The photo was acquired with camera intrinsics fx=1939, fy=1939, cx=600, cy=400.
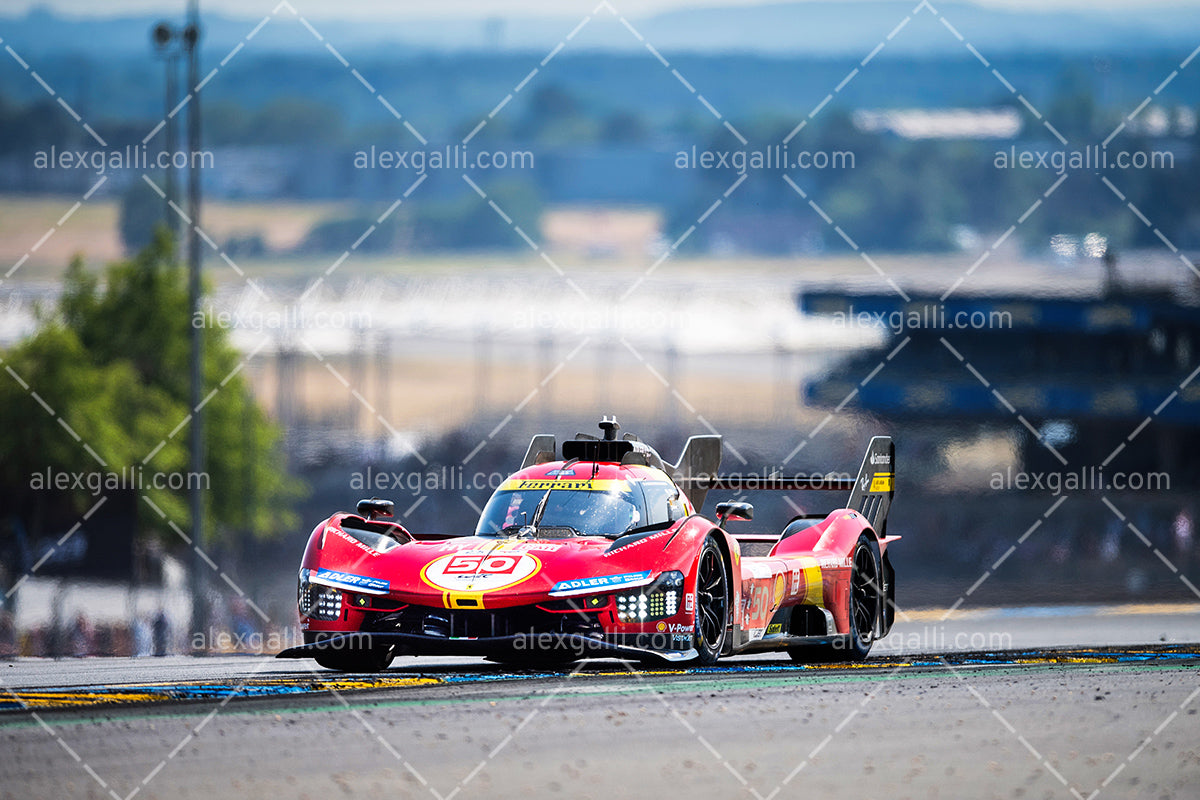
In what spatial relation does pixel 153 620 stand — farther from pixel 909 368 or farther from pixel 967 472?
pixel 909 368

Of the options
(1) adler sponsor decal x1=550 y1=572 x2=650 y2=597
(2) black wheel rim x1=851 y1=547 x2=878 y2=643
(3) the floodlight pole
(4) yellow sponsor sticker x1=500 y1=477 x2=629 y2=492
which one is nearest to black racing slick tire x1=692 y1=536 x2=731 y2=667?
(1) adler sponsor decal x1=550 y1=572 x2=650 y2=597

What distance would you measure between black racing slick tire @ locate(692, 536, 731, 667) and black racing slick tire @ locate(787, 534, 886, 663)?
183 centimetres

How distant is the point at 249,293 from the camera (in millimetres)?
68188

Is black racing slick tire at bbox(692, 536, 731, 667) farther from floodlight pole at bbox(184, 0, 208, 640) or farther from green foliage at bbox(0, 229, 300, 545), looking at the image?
green foliage at bbox(0, 229, 300, 545)

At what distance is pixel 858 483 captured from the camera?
16.3 m

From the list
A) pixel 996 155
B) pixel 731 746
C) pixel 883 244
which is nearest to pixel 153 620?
pixel 731 746

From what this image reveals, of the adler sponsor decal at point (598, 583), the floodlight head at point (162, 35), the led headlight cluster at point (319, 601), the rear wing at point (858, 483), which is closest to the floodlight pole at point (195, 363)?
the floodlight head at point (162, 35)

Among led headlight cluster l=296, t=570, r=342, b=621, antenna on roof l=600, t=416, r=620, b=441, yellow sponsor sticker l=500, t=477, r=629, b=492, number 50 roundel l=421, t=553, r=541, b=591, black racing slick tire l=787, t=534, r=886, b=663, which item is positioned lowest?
black racing slick tire l=787, t=534, r=886, b=663

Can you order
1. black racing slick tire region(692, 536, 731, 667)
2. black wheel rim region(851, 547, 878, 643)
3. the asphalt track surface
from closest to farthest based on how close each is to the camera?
the asphalt track surface, black racing slick tire region(692, 536, 731, 667), black wheel rim region(851, 547, 878, 643)

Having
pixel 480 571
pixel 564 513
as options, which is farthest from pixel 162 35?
pixel 480 571

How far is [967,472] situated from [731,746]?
131 ft

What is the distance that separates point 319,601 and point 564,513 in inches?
73.1

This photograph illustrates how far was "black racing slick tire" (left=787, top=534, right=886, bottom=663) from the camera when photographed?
48.6ft

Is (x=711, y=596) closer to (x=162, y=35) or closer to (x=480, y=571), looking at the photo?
(x=480, y=571)
